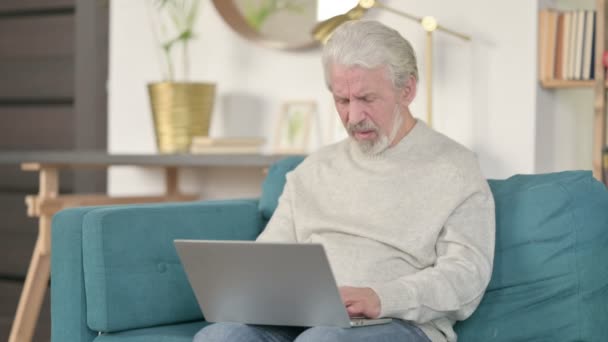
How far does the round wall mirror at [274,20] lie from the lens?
3.49m

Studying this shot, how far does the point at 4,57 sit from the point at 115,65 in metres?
0.85

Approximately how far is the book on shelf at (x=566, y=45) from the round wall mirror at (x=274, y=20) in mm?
716

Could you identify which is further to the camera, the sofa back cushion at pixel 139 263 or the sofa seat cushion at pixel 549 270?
the sofa back cushion at pixel 139 263

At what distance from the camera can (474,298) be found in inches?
78.2

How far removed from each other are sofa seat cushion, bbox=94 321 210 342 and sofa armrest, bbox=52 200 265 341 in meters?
0.02

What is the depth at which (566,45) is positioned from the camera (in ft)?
10.4

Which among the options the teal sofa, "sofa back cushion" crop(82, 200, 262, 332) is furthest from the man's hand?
"sofa back cushion" crop(82, 200, 262, 332)

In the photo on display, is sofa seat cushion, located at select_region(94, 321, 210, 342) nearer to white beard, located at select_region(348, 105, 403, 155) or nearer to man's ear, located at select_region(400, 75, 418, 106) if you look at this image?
white beard, located at select_region(348, 105, 403, 155)

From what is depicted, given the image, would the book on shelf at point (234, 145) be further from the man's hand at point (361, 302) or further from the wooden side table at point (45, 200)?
the man's hand at point (361, 302)

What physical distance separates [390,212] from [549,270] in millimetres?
343

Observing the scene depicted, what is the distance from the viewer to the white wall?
317 centimetres

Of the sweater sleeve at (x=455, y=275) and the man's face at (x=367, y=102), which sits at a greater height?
the man's face at (x=367, y=102)

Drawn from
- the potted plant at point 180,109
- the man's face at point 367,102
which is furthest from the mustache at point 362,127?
the potted plant at point 180,109

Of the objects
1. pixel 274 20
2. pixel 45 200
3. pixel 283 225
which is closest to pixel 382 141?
pixel 283 225
